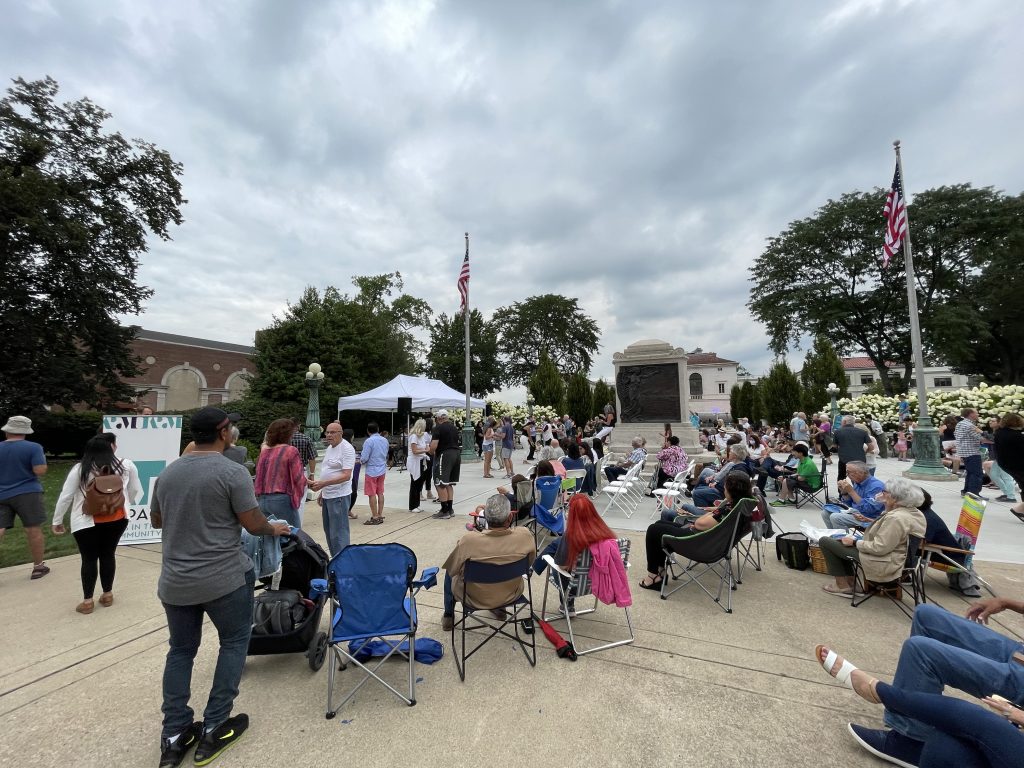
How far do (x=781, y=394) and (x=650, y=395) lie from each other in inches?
893

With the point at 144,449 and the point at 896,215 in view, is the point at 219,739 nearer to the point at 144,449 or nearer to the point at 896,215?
the point at 144,449

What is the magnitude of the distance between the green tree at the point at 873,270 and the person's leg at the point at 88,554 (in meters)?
39.1

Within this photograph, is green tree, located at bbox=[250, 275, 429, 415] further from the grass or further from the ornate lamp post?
the grass

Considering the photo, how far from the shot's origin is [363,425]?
29062 mm

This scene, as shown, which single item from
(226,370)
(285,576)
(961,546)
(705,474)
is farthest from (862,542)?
(226,370)

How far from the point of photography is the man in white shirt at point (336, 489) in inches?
203

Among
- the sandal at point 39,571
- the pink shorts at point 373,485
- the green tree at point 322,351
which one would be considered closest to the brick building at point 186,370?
the green tree at point 322,351

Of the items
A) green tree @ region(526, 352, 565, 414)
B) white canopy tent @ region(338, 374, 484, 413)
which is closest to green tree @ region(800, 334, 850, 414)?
green tree @ region(526, 352, 565, 414)

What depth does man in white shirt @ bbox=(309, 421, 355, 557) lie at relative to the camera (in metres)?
5.15

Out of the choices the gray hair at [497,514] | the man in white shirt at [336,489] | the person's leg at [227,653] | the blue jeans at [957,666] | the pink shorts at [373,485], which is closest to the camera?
the blue jeans at [957,666]

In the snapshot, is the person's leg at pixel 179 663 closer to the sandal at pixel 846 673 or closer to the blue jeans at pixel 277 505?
the blue jeans at pixel 277 505

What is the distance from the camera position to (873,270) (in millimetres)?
31375

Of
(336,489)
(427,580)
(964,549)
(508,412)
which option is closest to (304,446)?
(336,489)

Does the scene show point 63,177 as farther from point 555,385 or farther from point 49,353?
point 555,385
